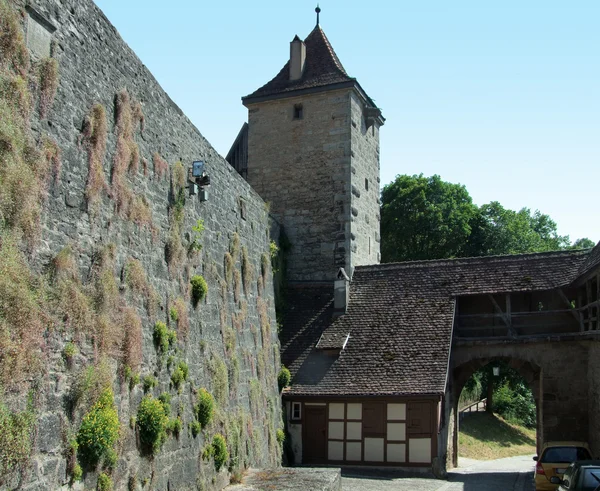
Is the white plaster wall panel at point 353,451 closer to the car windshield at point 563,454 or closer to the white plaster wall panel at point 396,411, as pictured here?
the white plaster wall panel at point 396,411

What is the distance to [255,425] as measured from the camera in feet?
47.4

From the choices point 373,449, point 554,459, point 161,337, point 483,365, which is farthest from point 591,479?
point 483,365

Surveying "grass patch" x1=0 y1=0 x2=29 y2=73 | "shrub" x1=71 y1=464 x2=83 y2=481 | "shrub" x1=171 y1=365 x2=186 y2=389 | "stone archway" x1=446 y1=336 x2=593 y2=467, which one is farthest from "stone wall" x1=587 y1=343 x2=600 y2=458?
"grass patch" x1=0 y1=0 x2=29 y2=73

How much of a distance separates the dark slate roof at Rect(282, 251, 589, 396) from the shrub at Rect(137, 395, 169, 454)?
765cm

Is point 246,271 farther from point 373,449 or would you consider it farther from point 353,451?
point 373,449

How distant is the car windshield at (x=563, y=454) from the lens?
14133mm

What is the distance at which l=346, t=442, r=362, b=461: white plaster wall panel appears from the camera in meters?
17.0

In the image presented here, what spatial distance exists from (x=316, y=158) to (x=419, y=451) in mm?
8608

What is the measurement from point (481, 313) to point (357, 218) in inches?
171

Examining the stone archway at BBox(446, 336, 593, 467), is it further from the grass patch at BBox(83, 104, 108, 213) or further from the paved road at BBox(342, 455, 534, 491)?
the grass patch at BBox(83, 104, 108, 213)

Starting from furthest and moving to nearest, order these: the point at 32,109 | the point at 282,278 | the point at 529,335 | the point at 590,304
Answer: the point at 282,278 < the point at 529,335 < the point at 590,304 < the point at 32,109

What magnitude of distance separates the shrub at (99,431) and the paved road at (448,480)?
677 centimetres

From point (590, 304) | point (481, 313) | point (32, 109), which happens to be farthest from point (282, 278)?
point (32, 109)

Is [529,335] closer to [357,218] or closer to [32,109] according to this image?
[357,218]
